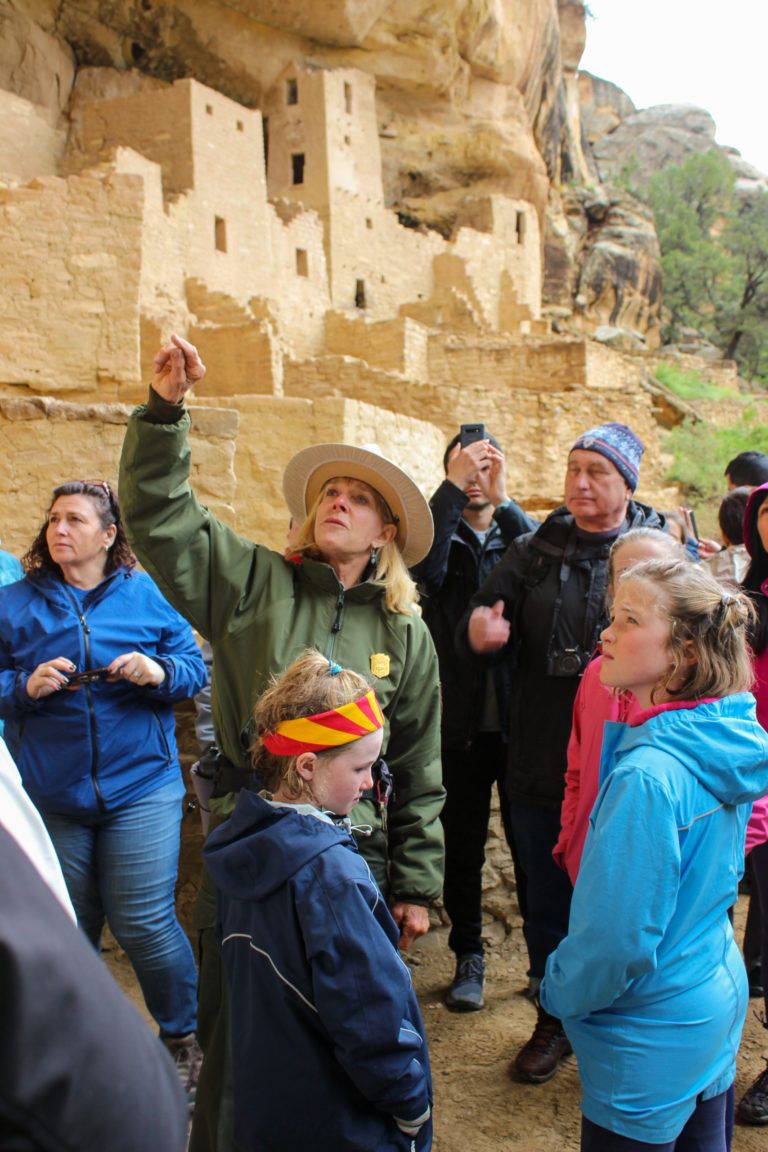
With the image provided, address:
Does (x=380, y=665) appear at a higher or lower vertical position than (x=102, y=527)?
lower

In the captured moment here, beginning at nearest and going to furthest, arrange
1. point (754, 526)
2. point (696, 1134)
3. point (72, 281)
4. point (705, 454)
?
point (696, 1134) → point (754, 526) → point (72, 281) → point (705, 454)

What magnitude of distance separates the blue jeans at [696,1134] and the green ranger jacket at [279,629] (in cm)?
71

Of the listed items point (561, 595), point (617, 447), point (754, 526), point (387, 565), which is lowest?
point (561, 595)

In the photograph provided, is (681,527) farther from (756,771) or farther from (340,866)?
(340,866)

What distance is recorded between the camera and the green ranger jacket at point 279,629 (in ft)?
6.68

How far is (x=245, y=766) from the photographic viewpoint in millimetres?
2121

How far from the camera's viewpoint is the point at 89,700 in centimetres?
256

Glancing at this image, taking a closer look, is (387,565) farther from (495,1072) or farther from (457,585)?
(495,1072)

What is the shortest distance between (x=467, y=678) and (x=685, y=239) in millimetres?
31298

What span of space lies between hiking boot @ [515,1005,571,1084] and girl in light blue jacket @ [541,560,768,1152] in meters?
0.90

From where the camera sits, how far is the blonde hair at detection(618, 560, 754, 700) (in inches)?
68.2

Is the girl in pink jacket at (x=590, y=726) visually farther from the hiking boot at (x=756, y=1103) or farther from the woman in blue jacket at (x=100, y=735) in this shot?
the woman in blue jacket at (x=100, y=735)

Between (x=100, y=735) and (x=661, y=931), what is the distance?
5.71ft

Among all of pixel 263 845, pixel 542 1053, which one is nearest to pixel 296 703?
pixel 263 845
